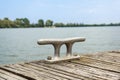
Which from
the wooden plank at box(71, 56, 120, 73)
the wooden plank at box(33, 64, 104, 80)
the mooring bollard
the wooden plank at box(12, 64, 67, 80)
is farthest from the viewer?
the mooring bollard

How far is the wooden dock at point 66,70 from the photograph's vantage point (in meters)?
6.58

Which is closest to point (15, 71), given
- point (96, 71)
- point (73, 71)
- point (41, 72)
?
point (41, 72)

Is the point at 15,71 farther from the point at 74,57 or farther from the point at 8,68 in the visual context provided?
the point at 74,57

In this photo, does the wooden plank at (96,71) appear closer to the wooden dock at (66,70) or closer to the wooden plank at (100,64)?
the wooden dock at (66,70)

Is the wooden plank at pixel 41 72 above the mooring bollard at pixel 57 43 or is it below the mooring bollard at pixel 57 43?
below

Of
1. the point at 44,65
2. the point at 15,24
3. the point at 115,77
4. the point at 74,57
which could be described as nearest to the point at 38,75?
the point at 44,65

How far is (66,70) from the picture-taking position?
24.0ft

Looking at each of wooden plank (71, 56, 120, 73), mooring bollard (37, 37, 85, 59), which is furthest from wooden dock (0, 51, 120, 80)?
mooring bollard (37, 37, 85, 59)

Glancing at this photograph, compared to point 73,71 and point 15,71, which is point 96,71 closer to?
point 73,71

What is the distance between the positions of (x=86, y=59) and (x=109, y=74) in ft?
→ 7.09

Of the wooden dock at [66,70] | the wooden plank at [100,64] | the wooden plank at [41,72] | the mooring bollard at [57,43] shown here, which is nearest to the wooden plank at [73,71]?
the wooden dock at [66,70]

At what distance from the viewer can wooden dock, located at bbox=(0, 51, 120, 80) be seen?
6582mm

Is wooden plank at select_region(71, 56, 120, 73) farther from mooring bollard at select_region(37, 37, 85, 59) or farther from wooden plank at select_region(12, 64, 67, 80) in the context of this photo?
wooden plank at select_region(12, 64, 67, 80)

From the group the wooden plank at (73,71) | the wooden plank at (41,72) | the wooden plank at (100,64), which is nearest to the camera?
the wooden plank at (41,72)
